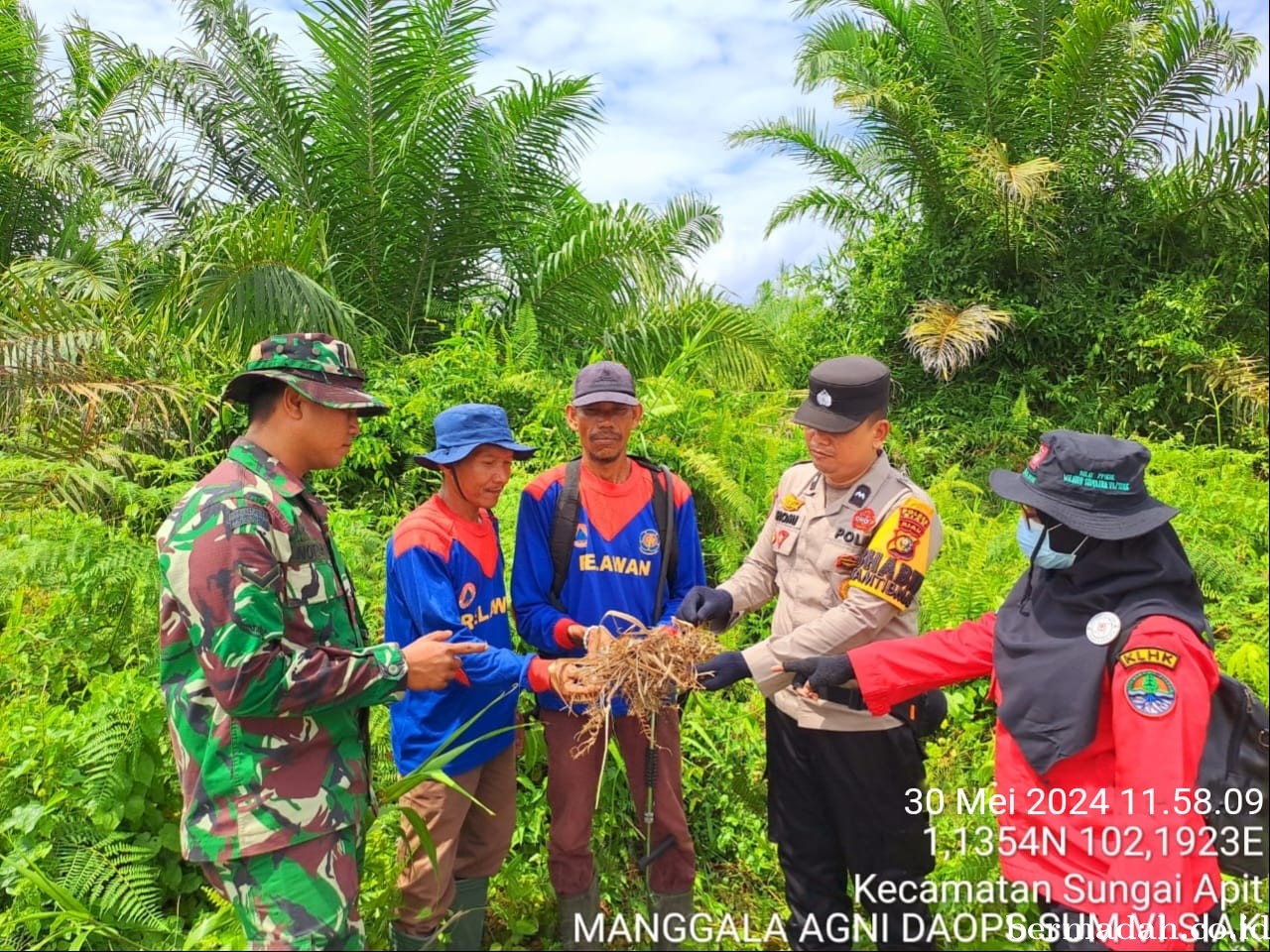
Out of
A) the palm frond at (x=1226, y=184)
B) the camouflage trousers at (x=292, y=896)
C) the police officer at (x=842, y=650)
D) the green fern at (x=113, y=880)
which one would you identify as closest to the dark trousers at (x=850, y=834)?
the police officer at (x=842, y=650)

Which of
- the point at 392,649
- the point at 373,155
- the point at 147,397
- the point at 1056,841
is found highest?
the point at 373,155

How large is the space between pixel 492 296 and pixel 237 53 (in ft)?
10.6

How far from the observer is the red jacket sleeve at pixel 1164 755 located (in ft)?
5.85

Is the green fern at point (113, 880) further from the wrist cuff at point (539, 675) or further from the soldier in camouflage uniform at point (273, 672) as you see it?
the wrist cuff at point (539, 675)

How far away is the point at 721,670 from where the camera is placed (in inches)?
105

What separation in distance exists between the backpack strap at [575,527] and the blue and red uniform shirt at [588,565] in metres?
0.02

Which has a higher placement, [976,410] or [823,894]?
[976,410]

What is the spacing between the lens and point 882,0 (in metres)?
9.71

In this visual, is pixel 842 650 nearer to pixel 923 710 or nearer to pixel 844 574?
pixel 844 574

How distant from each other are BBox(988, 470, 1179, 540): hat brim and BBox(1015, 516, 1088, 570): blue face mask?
0.07 m

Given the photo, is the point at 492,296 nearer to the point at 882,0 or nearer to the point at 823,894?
the point at 882,0

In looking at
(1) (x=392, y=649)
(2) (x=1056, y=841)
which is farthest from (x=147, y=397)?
(2) (x=1056, y=841)

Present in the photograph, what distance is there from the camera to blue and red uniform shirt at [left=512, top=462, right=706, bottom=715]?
9.68 ft

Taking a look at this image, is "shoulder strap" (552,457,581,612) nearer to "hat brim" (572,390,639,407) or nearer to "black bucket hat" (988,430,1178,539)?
"hat brim" (572,390,639,407)
